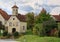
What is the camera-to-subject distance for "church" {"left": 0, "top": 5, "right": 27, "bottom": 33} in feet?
127

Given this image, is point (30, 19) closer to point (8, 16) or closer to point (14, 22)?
point (14, 22)

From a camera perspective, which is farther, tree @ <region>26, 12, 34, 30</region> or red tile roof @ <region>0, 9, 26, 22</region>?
red tile roof @ <region>0, 9, 26, 22</region>

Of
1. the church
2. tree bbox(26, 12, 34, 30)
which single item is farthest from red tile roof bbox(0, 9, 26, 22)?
tree bbox(26, 12, 34, 30)

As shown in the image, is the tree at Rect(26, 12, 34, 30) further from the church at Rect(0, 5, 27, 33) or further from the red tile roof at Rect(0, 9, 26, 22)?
the red tile roof at Rect(0, 9, 26, 22)

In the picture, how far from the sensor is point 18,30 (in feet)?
127

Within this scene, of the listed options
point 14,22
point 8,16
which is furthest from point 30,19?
point 8,16

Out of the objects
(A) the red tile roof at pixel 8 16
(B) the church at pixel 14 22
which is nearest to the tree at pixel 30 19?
(B) the church at pixel 14 22

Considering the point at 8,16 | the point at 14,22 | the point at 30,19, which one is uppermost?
the point at 8,16

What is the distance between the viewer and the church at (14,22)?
38.8 metres

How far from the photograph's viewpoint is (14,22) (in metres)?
39.5

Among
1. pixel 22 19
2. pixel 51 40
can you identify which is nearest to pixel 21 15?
pixel 22 19

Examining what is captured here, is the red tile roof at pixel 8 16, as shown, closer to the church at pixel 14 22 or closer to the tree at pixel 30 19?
the church at pixel 14 22

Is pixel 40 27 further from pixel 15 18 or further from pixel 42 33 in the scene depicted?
pixel 15 18

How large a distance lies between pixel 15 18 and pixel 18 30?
1.84 meters
